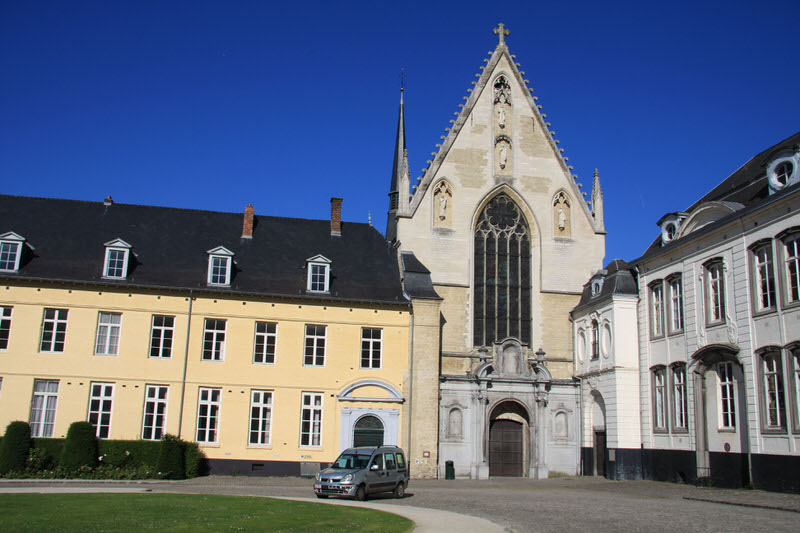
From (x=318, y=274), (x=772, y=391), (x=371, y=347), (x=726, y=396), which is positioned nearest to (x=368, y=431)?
(x=371, y=347)

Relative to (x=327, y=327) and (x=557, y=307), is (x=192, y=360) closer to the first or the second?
(x=327, y=327)

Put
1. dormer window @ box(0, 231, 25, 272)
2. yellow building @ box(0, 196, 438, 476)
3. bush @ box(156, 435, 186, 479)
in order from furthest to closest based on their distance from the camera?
dormer window @ box(0, 231, 25, 272) → yellow building @ box(0, 196, 438, 476) → bush @ box(156, 435, 186, 479)

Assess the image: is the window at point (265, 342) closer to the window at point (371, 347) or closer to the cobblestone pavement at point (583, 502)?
the window at point (371, 347)

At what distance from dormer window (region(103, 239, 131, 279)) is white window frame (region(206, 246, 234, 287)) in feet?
11.3

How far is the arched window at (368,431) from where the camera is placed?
106ft

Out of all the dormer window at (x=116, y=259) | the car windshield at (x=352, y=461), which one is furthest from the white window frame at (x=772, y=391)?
the dormer window at (x=116, y=259)

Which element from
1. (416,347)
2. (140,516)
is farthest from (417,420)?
(140,516)

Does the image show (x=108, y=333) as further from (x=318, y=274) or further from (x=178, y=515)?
(x=178, y=515)

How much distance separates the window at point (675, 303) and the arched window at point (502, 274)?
8.00 metres

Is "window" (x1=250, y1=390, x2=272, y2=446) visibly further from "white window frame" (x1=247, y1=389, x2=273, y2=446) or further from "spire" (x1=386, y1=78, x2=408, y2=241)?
"spire" (x1=386, y1=78, x2=408, y2=241)

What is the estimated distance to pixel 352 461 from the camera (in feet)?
74.9

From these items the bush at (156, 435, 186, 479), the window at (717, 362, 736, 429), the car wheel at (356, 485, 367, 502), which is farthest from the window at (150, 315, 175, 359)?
the window at (717, 362, 736, 429)

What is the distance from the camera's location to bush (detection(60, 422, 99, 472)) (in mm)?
27594

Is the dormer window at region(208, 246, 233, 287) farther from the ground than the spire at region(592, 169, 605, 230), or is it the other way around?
the spire at region(592, 169, 605, 230)
